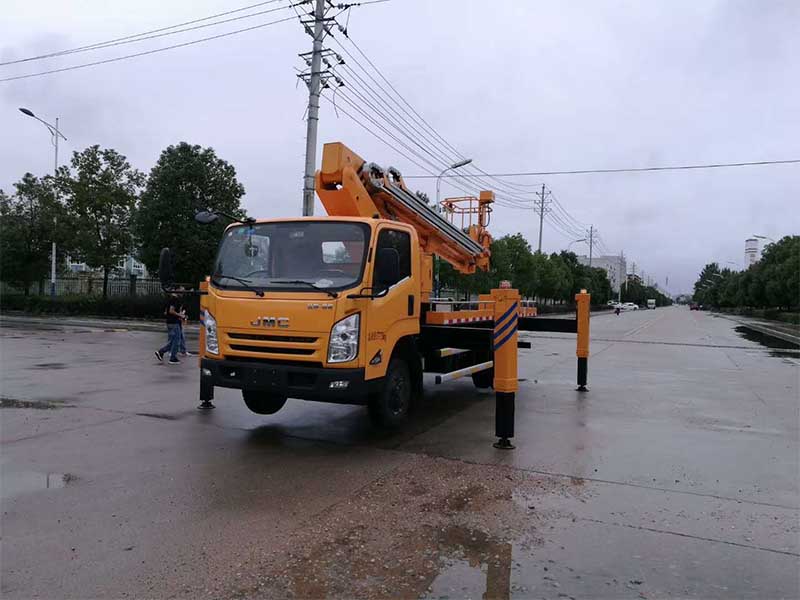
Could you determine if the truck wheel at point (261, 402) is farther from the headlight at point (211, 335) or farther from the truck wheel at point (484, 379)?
the truck wheel at point (484, 379)

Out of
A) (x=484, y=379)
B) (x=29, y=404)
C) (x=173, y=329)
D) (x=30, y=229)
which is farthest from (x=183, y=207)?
(x=484, y=379)

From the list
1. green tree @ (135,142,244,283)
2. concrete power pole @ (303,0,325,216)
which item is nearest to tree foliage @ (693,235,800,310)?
concrete power pole @ (303,0,325,216)

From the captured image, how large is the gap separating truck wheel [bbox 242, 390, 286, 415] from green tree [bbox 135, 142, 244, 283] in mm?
19395

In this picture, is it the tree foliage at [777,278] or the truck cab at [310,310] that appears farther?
the tree foliage at [777,278]

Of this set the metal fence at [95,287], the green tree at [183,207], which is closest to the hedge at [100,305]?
the metal fence at [95,287]

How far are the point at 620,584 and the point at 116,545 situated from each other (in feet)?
10.7

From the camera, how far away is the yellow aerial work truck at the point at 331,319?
6047mm

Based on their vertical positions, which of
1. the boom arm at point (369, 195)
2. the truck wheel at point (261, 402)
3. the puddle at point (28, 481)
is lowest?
the puddle at point (28, 481)

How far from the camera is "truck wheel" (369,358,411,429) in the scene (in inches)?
263

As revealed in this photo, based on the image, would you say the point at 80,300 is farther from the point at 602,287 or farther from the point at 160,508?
the point at 602,287

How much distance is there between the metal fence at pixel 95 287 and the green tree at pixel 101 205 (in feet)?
5.40

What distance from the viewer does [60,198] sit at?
32094mm

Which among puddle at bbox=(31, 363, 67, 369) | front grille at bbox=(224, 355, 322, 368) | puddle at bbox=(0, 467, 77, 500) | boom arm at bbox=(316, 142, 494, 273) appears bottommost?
puddle at bbox=(0, 467, 77, 500)

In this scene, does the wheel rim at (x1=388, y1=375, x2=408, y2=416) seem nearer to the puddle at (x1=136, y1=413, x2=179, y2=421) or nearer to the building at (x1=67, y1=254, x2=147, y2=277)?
the puddle at (x1=136, y1=413, x2=179, y2=421)
